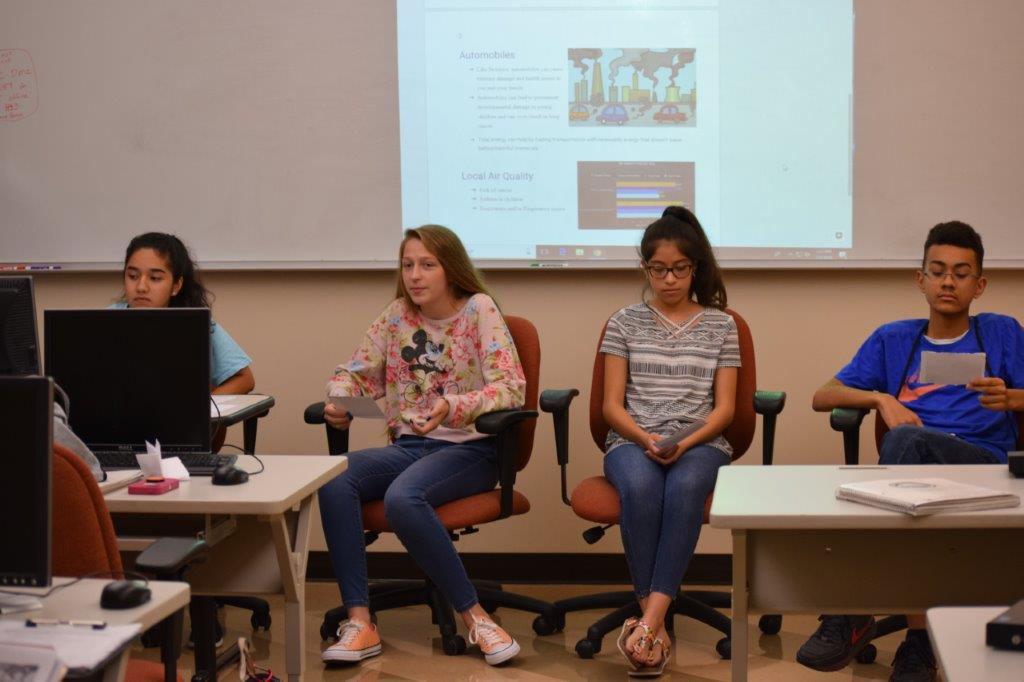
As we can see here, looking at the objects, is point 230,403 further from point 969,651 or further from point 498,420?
point 969,651

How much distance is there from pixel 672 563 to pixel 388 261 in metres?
1.54

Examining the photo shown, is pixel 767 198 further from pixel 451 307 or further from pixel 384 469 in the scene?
pixel 384 469

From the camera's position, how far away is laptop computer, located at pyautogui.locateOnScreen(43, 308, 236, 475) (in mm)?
2488

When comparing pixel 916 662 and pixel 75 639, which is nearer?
pixel 75 639

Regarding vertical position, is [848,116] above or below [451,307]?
above

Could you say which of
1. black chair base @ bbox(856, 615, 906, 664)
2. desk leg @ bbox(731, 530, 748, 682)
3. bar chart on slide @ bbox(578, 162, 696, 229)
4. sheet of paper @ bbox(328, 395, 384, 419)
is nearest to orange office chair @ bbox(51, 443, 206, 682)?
desk leg @ bbox(731, 530, 748, 682)

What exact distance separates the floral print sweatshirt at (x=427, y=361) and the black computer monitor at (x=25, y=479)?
1830 millimetres

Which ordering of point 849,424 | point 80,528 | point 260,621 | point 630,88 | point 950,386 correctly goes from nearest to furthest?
point 80,528 → point 849,424 → point 950,386 → point 260,621 → point 630,88

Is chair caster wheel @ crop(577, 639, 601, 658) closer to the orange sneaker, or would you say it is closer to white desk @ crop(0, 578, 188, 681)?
the orange sneaker

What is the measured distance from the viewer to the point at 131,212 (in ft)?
13.4

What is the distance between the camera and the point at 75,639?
1.42 meters

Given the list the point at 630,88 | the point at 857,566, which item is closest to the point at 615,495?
the point at 857,566

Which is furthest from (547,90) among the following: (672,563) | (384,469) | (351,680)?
(351,680)

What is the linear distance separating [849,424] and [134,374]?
1.88 m
